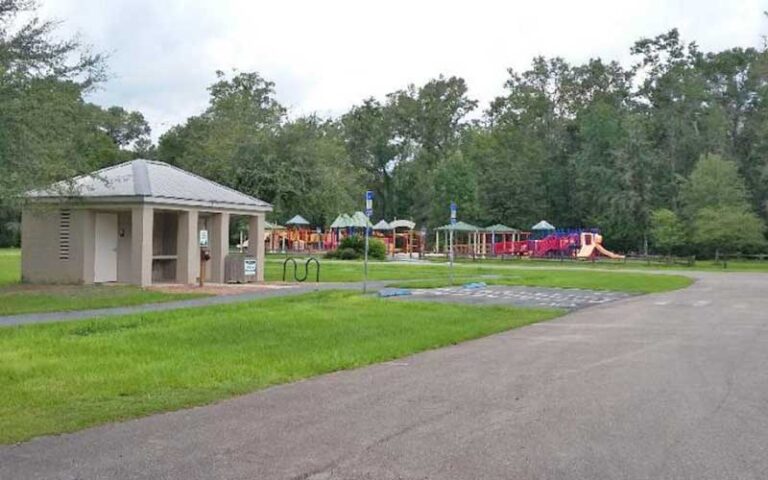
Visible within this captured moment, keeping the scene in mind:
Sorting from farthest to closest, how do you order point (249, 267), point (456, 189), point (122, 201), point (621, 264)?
point (456, 189) < point (621, 264) < point (249, 267) < point (122, 201)

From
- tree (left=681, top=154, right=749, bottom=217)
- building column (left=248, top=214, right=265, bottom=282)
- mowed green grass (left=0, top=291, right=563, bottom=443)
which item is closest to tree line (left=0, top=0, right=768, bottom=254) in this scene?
tree (left=681, top=154, right=749, bottom=217)

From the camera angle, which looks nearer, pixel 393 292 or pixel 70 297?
pixel 70 297

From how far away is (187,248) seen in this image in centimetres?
2408

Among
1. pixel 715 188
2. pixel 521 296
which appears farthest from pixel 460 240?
pixel 521 296

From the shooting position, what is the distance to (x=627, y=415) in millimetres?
7559

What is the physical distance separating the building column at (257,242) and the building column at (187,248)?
263 centimetres

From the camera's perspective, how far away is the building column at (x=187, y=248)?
2397 centimetres

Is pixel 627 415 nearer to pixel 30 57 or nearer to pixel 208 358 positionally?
pixel 208 358

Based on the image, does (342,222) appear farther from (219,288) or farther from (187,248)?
(219,288)

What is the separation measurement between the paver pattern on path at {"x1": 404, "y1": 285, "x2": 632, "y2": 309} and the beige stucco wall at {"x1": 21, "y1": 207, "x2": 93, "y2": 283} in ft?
31.2

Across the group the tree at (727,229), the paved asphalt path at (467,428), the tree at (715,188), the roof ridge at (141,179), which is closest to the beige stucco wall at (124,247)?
the roof ridge at (141,179)

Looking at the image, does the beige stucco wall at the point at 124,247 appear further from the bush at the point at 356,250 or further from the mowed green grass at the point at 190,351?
the bush at the point at 356,250

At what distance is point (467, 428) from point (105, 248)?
1937 cm

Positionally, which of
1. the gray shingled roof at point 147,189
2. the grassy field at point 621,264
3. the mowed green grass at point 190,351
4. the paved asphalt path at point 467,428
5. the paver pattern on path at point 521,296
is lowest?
the paved asphalt path at point 467,428
